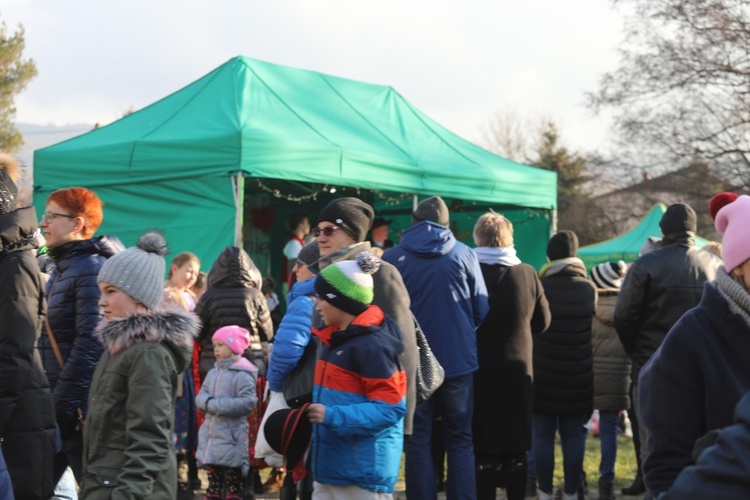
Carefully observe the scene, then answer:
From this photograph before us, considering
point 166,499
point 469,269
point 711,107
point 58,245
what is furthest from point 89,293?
point 711,107

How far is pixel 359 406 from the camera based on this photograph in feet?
12.5

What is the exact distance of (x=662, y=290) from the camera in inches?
246

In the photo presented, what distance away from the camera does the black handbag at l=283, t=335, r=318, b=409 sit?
4559 millimetres

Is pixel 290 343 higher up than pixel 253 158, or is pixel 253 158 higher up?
pixel 253 158

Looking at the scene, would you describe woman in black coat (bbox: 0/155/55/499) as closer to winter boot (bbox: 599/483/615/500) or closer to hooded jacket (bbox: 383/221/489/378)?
hooded jacket (bbox: 383/221/489/378)

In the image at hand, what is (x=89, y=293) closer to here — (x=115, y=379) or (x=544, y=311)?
(x=115, y=379)

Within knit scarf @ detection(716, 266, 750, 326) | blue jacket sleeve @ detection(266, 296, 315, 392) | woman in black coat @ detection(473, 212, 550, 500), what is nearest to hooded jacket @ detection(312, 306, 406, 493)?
blue jacket sleeve @ detection(266, 296, 315, 392)

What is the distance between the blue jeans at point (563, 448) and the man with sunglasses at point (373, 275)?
2.41 meters

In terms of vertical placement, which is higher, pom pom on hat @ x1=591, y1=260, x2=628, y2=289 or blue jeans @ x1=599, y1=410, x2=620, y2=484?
pom pom on hat @ x1=591, y1=260, x2=628, y2=289

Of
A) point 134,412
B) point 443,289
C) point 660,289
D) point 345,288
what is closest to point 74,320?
point 134,412

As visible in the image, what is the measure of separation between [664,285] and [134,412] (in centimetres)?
401

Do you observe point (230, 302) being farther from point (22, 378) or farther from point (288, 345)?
point (22, 378)

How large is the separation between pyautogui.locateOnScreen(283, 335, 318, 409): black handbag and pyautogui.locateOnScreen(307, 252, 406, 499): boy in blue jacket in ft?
1.80

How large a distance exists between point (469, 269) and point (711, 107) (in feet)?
61.9
